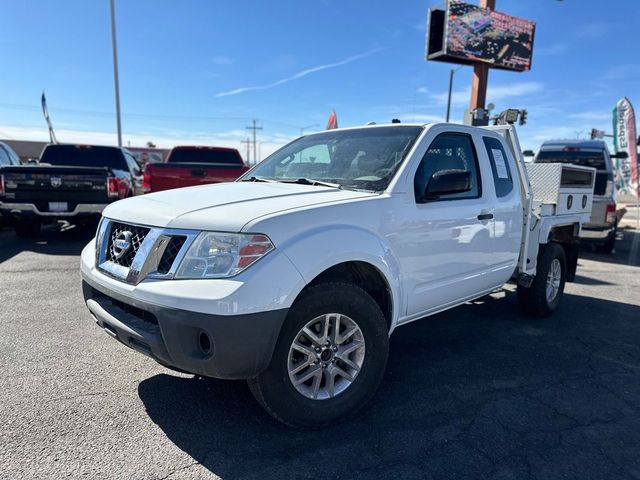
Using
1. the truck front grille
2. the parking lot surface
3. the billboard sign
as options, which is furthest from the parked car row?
the billboard sign

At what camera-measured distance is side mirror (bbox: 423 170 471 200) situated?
3.23m

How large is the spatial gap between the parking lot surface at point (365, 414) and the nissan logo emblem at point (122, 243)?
1.00 metres

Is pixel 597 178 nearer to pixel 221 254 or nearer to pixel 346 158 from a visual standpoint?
pixel 346 158

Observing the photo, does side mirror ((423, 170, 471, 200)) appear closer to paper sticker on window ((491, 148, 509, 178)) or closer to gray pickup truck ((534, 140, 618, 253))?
paper sticker on window ((491, 148, 509, 178))

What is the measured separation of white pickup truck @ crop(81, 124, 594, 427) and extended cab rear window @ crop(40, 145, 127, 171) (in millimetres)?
8356

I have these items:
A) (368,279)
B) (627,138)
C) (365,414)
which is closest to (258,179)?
(368,279)

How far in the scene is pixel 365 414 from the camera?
300cm

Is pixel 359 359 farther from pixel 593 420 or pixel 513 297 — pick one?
pixel 513 297

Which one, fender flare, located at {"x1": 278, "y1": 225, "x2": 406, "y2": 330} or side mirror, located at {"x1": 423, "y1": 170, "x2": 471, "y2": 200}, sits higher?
side mirror, located at {"x1": 423, "y1": 170, "x2": 471, "y2": 200}

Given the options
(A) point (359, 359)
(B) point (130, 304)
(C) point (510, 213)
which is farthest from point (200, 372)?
(C) point (510, 213)

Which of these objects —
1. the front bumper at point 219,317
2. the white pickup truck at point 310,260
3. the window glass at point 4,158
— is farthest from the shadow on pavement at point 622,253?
the window glass at point 4,158

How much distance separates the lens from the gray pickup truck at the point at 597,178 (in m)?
9.05

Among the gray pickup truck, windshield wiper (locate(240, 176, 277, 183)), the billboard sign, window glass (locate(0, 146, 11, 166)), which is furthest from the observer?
the billboard sign

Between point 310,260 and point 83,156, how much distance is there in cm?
1051
